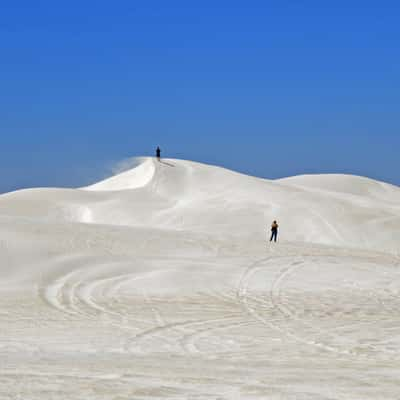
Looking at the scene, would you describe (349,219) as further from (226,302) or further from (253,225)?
(226,302)

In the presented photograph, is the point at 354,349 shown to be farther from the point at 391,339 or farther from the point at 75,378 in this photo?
the point at 75,378

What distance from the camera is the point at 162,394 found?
29.6 feet

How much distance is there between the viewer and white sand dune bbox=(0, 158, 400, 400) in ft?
32.0

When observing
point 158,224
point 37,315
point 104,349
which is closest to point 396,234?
point 158,224

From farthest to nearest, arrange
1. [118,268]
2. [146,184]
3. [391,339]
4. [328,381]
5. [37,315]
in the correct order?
[146,184], [118,268], [37,315], [391,339], [328,381]

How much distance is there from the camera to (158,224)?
52.5 meters

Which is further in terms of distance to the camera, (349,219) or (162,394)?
(349,219)

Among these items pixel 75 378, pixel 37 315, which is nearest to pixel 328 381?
pixel 75 378

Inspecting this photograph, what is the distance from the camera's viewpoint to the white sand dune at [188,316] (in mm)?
9742

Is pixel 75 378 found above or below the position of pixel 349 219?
below

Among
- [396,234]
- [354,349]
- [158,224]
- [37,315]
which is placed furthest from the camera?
[158,224]

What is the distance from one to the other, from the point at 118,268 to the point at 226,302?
4733 millimetres

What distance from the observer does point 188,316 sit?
17344mm

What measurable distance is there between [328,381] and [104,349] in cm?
434
